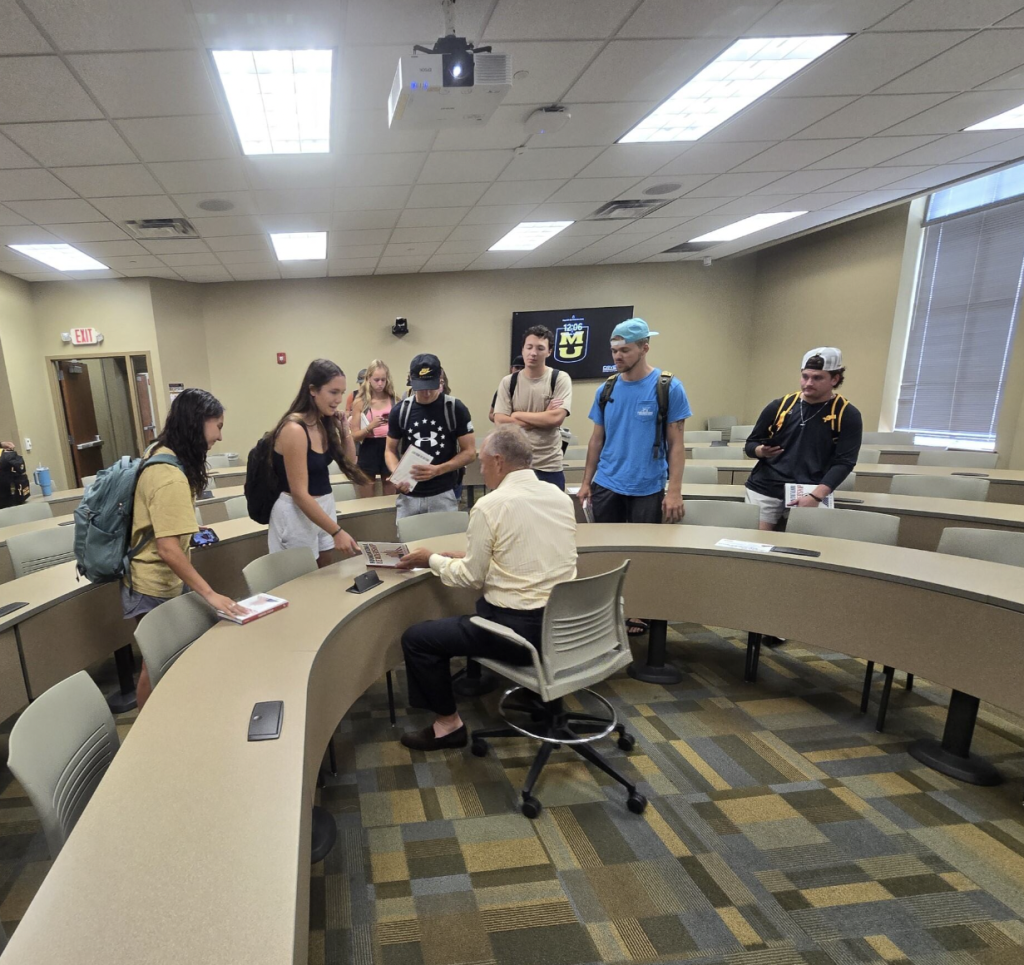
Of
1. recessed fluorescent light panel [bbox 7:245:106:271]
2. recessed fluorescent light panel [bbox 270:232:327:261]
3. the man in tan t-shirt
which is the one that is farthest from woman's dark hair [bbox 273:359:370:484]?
recessed fluorescent light panel [bbox 7:245:106:271]

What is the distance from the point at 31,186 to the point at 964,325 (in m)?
8.24

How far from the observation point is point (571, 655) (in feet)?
6.08

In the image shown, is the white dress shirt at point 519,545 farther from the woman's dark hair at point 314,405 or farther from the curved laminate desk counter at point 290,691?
the woman's dark hair at point 314,405

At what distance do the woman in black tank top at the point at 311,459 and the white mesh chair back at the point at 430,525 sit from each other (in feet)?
1.13

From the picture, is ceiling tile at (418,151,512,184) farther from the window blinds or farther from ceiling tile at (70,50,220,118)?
the window blinds

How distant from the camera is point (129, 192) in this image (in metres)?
3.69

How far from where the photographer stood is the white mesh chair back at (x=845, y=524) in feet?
8.58

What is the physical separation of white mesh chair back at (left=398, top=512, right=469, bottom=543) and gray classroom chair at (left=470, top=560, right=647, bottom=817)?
96cm

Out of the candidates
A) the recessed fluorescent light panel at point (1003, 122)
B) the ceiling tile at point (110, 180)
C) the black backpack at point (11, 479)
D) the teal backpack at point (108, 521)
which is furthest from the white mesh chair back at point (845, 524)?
the black backpack at point (11, 479)

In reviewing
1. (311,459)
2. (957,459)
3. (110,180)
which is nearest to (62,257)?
(110,180)

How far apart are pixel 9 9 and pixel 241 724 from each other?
8.93 feet

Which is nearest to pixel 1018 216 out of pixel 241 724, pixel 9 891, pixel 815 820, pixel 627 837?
pixel 815 820

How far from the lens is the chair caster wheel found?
187 centimetres

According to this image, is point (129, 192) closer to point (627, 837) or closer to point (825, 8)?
point (825, 8)
